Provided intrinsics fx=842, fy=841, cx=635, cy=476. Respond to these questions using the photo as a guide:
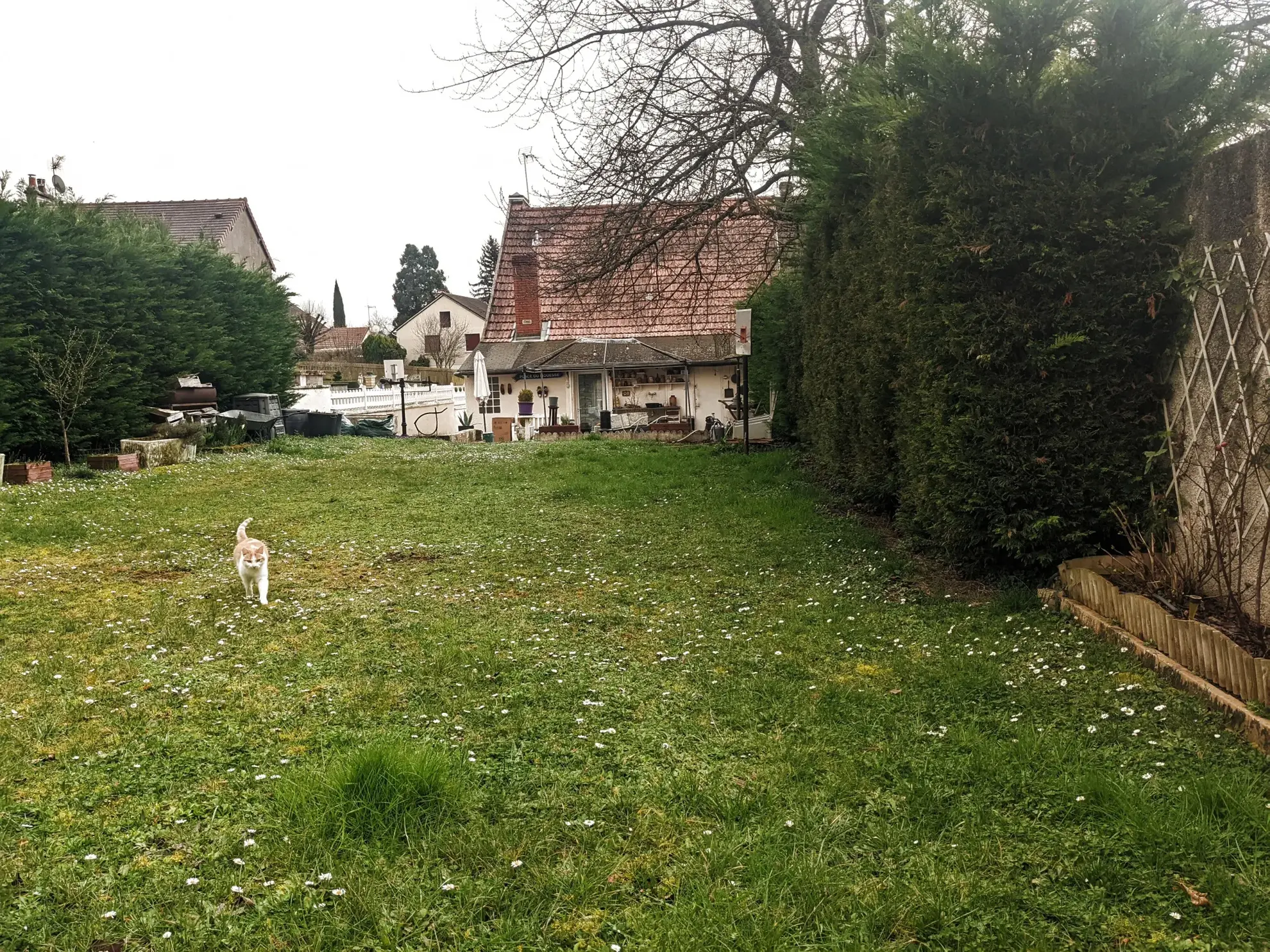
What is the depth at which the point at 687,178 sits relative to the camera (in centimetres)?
1013

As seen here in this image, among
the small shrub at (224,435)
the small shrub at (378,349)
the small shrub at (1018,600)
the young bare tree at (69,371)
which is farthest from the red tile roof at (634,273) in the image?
the small shrub at (378,349)

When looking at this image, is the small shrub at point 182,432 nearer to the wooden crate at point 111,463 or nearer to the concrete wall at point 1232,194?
the wooden crate at point 111,463

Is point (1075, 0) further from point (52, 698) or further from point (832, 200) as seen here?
point (52, 698)

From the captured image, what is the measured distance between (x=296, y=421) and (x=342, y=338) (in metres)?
53.3

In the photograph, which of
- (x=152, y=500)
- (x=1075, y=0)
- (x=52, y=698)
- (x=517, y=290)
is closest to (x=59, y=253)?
(x=152, y=500)

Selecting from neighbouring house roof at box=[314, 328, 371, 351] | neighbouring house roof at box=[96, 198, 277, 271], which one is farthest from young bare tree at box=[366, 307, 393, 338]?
neighbouring house roof at box=[96, 198, 277, 271]

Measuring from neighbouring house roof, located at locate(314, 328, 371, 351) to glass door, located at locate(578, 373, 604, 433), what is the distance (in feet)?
140

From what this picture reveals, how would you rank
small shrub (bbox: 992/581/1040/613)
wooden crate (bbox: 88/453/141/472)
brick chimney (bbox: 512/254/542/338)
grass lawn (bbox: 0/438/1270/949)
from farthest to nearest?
brick chimney (bbox: 512/254/542/338) → wooden crate (bbox: 88/453/141/472) → small shrub (bbox: 992/581/1040/613) → grass lawn (bbox: 0/438/1270/949)

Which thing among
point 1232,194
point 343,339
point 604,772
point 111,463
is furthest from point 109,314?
point 343,339

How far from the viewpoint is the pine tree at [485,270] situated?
59.0m

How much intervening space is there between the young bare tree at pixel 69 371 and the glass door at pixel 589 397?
14.0 meters

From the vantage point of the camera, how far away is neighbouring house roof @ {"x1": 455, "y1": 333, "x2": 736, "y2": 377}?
23672 millimetres

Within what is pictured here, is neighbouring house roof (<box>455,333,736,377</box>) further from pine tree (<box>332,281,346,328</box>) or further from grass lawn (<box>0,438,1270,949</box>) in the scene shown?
pine tree (<box>332,281,346,328</box>)

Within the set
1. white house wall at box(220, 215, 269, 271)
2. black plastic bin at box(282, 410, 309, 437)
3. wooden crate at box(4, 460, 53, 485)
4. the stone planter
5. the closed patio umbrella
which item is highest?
white house wall at box(220, 215, 269, 271)
